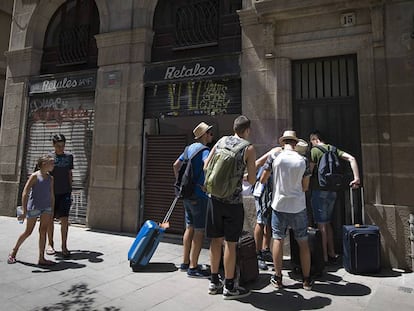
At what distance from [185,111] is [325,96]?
3.02m

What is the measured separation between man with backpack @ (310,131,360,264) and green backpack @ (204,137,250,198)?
77.2 inches

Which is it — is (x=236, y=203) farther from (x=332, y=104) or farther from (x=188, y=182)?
(x=332, y=104)

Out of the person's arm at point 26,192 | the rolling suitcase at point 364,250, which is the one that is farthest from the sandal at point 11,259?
the rolling suitcase at point 364,250

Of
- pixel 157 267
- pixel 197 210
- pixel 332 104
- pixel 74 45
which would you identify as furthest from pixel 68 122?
pixel 332 104

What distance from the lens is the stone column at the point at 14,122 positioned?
366 inches

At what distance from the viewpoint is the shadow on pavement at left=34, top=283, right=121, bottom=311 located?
3479mm

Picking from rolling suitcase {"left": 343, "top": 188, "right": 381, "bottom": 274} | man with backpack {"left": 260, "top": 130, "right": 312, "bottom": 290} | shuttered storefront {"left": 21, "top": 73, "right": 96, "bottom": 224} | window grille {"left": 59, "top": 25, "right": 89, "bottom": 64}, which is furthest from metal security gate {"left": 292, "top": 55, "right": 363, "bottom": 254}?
window grille {"left": 59, "top": 25, "right": 89, "bottom": 64}

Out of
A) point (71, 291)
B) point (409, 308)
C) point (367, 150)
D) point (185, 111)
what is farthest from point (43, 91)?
point (409, 308)

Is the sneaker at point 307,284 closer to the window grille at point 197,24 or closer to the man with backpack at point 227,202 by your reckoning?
the man with backpack at point 227,202

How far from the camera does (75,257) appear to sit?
17.9ft

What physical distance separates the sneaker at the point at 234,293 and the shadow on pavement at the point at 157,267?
129 centimetres

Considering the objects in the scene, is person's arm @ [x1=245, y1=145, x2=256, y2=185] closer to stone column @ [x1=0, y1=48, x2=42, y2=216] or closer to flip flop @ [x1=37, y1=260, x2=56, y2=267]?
flip flop @ [x1=37, y1=260, x2=56, y2=267]

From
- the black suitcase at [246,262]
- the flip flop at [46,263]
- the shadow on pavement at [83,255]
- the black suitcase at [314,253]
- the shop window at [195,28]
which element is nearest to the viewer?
the black suitcase at [246,262]

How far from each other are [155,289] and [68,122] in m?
6.20
